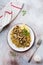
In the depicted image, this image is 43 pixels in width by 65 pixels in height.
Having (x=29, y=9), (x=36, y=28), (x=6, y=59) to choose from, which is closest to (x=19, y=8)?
(x=29, y=9)

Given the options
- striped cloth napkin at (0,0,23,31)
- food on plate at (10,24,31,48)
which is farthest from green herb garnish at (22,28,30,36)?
striped cloth napkin at (0,0,23,31)

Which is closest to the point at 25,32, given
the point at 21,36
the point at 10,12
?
the point at 21,36

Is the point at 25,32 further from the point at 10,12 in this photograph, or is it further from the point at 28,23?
the point at 10,12

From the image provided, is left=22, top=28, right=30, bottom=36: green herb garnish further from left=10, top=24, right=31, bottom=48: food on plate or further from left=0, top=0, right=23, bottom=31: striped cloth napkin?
left=0, top=0, right=23, bottom=31: striped cloth napkin

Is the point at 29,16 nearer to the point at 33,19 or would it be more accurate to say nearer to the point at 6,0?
the point at 33,19

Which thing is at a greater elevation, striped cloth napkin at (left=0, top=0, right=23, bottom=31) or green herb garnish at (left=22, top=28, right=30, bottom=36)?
striped cloth napkin at (left=0, top=0, right=23, bottom=31)

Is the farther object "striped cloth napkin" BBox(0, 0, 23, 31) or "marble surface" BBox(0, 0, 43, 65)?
"striped cloth napkin" BBox(0, 0, 23, 31)
